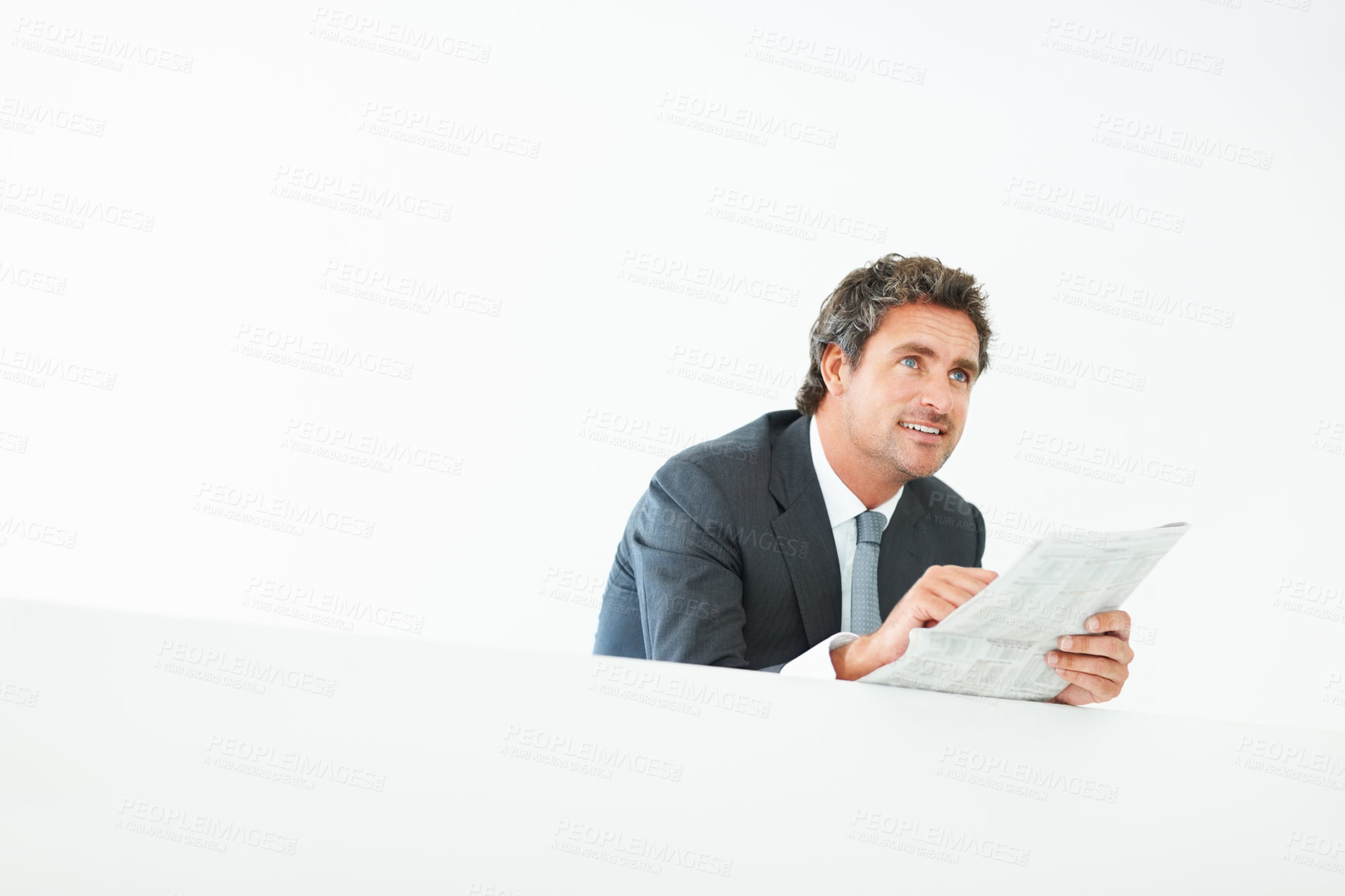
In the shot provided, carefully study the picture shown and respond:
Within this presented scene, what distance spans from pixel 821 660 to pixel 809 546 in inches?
14.9

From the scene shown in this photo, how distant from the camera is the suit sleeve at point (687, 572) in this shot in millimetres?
1355

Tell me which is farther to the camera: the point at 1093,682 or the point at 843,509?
the point at 843,509

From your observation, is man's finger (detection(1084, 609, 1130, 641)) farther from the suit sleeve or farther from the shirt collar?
the shirt collar

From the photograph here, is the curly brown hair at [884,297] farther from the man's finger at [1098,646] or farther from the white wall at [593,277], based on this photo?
the white wall at [593,277]

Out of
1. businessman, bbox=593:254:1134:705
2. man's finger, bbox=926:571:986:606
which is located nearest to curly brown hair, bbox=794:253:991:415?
businessman, bbox=593:254:1134:705

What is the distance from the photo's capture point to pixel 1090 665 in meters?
1.01

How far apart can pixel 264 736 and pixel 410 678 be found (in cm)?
11

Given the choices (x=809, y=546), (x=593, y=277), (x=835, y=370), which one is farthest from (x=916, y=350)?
(x=593, y=277)

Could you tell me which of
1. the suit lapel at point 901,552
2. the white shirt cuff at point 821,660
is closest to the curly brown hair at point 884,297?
the suit lapel at point 901,552

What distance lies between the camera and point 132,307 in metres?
2.85

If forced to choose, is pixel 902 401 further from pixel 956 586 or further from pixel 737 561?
pixel 956 586

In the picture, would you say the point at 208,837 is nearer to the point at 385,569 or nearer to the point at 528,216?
the point at 385,569

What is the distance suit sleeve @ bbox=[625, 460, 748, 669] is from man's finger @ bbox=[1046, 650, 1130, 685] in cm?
48

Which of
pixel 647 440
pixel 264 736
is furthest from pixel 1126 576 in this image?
pixel 647 440
